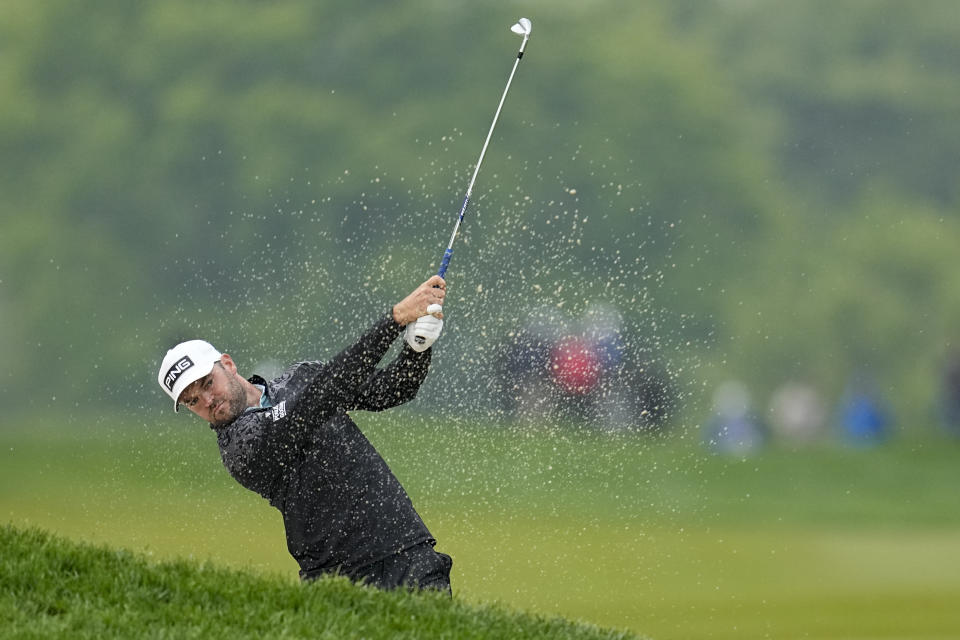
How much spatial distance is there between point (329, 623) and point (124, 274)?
1966 centimetres

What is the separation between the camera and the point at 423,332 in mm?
6074

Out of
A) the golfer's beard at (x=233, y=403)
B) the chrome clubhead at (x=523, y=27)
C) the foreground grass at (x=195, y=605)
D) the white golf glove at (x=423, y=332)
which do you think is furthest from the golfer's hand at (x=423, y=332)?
the chrome clubhead at (x=523, y=27)

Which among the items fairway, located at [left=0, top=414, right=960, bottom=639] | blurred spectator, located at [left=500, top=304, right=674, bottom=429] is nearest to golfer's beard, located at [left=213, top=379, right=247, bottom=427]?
fairway, located at [left=0, top=414, right=960, bottom=639]

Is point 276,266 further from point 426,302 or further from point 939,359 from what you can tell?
point 426,302

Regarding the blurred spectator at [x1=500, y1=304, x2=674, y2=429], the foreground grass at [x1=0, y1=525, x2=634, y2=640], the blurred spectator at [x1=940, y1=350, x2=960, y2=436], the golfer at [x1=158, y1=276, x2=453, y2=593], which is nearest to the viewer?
the foreground grass at [x1=0, y1=525, x2=634, y2=640]

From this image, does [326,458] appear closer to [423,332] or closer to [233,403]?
[233,403]

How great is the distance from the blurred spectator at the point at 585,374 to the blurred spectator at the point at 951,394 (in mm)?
6470

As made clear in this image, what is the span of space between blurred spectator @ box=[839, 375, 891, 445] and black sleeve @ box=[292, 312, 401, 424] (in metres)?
20.0

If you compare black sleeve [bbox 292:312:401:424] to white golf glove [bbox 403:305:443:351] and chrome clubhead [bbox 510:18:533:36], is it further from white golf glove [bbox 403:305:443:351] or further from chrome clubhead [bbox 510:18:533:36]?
chrome clubhead [bbox 510:18:533:36]

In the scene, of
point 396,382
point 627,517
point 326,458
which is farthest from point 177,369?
point 627,517

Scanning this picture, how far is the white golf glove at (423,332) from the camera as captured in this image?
19.9 feet

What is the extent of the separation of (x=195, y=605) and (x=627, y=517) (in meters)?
16.9

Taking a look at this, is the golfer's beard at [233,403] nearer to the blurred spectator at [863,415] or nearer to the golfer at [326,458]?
the golfer at [326,458]

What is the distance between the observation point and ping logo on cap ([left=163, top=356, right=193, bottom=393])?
6.21 m
